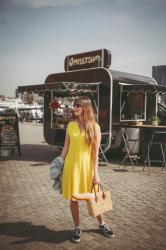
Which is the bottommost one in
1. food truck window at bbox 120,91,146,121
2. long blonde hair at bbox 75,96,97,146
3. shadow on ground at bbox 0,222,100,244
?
shadow on ground at bbox 0,222,100,244

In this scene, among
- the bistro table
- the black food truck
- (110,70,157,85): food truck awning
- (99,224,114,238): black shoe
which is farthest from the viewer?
(110,70,157,85): food truck awning

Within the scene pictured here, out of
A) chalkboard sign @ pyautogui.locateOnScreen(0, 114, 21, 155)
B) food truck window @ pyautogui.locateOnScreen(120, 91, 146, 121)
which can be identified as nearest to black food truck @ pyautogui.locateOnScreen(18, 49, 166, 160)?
food truck window @ pyautogui.locateOnScreen(120, 91, 146, 121)

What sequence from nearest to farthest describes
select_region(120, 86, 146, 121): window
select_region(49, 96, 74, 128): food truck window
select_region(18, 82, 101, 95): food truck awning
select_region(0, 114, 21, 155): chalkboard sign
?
select_region(18, 82, 101, 95): food truck awning → select_region(0, 114, 21, 155): chalkboard sign → select_region(120, 86, 146, 121): window → select_region(49, 96, 74, 128): food truck window

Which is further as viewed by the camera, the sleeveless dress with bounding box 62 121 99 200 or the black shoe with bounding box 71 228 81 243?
the black shoe with bounding box 71 228 81 243

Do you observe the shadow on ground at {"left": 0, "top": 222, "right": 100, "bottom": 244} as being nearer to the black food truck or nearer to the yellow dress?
the yellow dress

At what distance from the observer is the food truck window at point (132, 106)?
10.3 metres

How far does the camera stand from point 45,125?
11.2 meters

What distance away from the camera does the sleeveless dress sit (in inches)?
144

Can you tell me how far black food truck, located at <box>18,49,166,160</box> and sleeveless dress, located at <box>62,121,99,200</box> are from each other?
513 cm

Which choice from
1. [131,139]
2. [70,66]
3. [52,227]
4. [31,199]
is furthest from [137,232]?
[70,66]

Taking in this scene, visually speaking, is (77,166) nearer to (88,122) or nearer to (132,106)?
(88,122)

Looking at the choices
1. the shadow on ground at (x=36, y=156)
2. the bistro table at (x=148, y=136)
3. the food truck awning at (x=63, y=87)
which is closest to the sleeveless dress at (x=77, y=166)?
the bistro table at (x=148, y=136)

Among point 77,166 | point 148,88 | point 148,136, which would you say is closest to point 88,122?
point 77,166

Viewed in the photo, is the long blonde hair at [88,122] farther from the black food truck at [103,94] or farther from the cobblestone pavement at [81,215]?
the black food truck at [103,94]
